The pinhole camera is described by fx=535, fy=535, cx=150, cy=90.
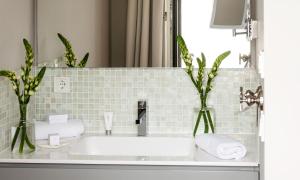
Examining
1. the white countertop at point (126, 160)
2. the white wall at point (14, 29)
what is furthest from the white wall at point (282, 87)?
the white wall at point (14, 29)

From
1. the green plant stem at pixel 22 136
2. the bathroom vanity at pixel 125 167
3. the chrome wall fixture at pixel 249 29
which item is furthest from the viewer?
the chrome wall fixture at pixel 249 29

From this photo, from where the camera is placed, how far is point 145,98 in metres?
2.80

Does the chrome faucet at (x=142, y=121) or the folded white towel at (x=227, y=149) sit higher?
the chrome faucet at (x=142, y=121)

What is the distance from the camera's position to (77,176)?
2.25 m

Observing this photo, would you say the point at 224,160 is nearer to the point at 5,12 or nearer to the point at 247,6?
the point at 247,6

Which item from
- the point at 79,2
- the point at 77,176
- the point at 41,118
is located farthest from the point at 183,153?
the point at 79,2

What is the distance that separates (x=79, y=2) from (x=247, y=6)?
87 cm

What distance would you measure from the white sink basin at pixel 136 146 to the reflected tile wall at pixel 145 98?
0.12 m

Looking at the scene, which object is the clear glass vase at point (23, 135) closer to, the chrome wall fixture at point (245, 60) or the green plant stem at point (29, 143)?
the green plant stem at point (29, 143)

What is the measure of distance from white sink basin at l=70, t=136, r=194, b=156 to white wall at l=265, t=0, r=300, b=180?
82 centimetres

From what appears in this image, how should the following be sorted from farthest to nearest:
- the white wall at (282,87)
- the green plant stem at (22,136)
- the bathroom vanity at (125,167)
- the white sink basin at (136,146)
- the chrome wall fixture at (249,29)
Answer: the white sink basin at (136,146) → the chrome wall fixture at (249,29) → the green plant stem at (22,136) → the bathroom vanity at (125,167) → the white wall at (282,87)

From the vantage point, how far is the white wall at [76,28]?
282 cm

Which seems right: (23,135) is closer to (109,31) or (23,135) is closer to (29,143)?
(29,143)

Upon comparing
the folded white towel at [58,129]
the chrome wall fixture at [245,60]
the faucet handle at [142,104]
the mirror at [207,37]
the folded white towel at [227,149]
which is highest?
the mirror at [207,37]
